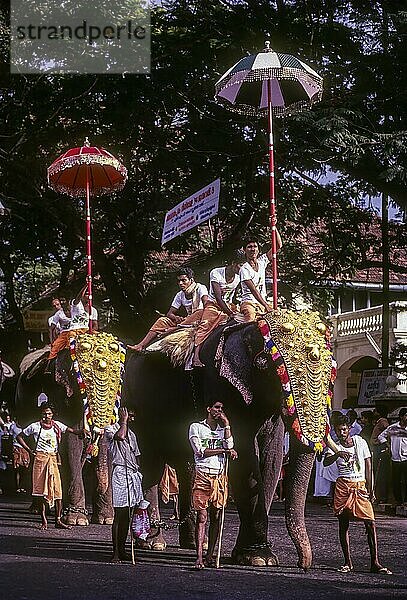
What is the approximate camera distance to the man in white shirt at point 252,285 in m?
10.6

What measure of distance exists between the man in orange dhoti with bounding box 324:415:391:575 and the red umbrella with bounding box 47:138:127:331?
4.74 meters

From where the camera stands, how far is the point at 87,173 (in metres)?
14.4

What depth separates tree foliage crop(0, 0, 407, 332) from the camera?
17234mm

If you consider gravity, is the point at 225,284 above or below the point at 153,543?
above

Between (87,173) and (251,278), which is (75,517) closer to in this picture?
(87,173)

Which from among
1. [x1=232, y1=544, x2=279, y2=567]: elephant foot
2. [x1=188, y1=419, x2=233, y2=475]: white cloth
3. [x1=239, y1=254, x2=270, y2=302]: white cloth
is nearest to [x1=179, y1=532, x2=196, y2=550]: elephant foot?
[x1=232, y1=544, x2=279, y2=567]: elephant foot

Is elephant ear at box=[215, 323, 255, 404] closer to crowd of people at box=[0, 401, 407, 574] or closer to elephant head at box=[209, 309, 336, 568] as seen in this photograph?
elephant head at box=[209, 309, 336, 568]

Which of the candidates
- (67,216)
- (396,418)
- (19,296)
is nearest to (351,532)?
(396,418)

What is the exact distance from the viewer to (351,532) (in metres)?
13.3

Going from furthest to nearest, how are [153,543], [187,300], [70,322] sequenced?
[70,322] < [187,300] < [153,543]

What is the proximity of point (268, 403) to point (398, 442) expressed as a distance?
7182mm

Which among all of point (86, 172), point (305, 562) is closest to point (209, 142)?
point (86, 172)

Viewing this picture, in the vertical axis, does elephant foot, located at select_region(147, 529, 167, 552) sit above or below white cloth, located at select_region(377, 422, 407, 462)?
below

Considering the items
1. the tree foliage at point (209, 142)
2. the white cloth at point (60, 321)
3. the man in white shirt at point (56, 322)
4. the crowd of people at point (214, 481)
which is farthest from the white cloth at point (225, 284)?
the tree foliage at point (209, 142)
